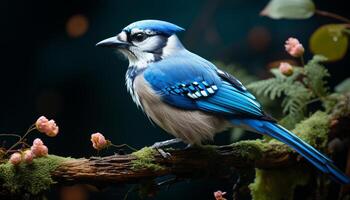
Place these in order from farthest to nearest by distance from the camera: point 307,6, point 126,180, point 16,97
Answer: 1. point 16,97
2. point 307,6
3. point 126,180

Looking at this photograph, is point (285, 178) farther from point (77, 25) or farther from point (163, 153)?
point (77, 25)

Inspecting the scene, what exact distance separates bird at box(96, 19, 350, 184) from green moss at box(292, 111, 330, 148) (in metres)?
0.44

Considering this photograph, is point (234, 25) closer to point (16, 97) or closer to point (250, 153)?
point (16, 97)

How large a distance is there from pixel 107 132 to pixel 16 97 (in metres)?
0.61

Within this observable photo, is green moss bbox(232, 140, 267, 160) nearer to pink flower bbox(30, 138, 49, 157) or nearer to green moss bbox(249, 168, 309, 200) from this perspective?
green moss bbox(249, 168, 309, 200)

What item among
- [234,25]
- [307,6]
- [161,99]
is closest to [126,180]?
[161,99]

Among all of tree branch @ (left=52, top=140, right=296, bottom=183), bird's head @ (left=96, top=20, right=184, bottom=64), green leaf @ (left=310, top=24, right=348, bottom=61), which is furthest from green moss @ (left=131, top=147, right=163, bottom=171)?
green leaf @ (left=310, top=24, right=348, bottom=61)

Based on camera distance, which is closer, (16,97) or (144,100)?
(144,100)

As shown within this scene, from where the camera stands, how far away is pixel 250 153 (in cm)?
249

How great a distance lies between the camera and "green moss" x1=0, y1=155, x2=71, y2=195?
198 centimetres

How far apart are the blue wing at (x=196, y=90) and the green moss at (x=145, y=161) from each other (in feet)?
1.03

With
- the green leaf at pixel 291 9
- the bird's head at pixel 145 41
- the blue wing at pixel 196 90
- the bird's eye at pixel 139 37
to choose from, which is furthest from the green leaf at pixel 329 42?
the bird's eye at pixel 139 37

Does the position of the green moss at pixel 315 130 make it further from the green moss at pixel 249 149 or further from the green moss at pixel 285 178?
the green moss at pixel 249 149

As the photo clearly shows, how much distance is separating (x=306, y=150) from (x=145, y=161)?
64 centimetres
